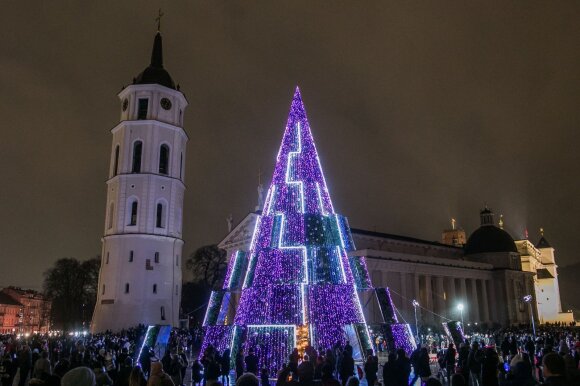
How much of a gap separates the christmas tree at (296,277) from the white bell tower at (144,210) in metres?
26.3

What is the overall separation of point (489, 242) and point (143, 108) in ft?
184

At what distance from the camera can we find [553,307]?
99000mm

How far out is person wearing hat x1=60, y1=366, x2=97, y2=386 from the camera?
4.82m

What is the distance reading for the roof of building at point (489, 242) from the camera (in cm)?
7556

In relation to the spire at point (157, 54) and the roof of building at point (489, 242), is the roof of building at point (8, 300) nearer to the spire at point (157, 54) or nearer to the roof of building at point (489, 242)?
the spire at point (157, 54)

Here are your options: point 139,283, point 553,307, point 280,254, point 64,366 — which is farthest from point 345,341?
point 553,307

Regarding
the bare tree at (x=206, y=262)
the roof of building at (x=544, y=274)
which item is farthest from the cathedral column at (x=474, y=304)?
the roof of building at (x=544, y=274)

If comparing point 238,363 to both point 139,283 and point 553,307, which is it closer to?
point 139,283

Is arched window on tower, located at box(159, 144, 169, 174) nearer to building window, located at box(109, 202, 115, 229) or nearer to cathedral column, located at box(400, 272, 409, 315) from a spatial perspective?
building window, located at box(109, 202, 115, 229)

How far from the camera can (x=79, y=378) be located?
484cm

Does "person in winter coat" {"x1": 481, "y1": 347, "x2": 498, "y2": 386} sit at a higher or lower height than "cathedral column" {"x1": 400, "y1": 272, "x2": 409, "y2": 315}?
lower

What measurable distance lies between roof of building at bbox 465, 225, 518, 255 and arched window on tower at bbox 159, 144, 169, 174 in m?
51.7

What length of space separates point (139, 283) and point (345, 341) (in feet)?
100

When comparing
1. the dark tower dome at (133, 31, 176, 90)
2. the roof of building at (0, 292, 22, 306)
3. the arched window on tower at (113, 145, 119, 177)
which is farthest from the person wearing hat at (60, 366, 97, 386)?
the roof of building at (0, 292, 22, 306)
